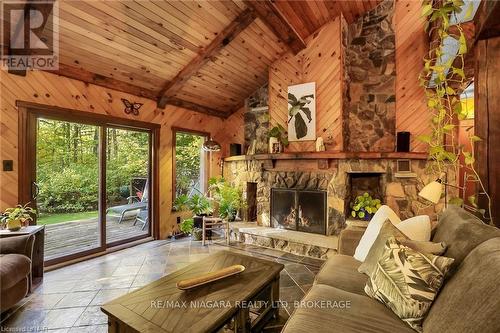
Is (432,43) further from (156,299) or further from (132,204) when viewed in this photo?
(132,204)

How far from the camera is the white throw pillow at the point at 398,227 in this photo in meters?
1.64

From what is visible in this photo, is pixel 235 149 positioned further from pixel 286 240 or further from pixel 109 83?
pixel 109 83

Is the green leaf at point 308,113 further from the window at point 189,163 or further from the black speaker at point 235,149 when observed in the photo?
the window at point 189,163

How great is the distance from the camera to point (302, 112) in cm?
385

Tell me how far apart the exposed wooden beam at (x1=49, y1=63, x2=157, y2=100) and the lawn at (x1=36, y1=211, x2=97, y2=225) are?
175 cm

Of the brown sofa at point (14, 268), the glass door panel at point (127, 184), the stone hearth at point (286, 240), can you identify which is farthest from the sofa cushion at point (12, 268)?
the stone hearth at point (286, 240)

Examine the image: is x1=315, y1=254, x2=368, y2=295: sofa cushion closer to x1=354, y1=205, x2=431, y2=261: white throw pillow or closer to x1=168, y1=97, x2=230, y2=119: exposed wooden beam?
x1=354, y1=205, x2=431, y2=261: white throw pillow

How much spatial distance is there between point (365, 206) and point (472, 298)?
2.53 m

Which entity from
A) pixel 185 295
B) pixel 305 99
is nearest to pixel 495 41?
pixel 305 99

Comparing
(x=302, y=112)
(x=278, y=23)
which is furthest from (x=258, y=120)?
(x=278, y=23)

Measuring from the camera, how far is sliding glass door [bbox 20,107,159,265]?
2.86m

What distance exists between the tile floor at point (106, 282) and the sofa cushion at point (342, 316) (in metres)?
0.71

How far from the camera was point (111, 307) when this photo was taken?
4.21 feet

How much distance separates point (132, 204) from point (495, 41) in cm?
448
